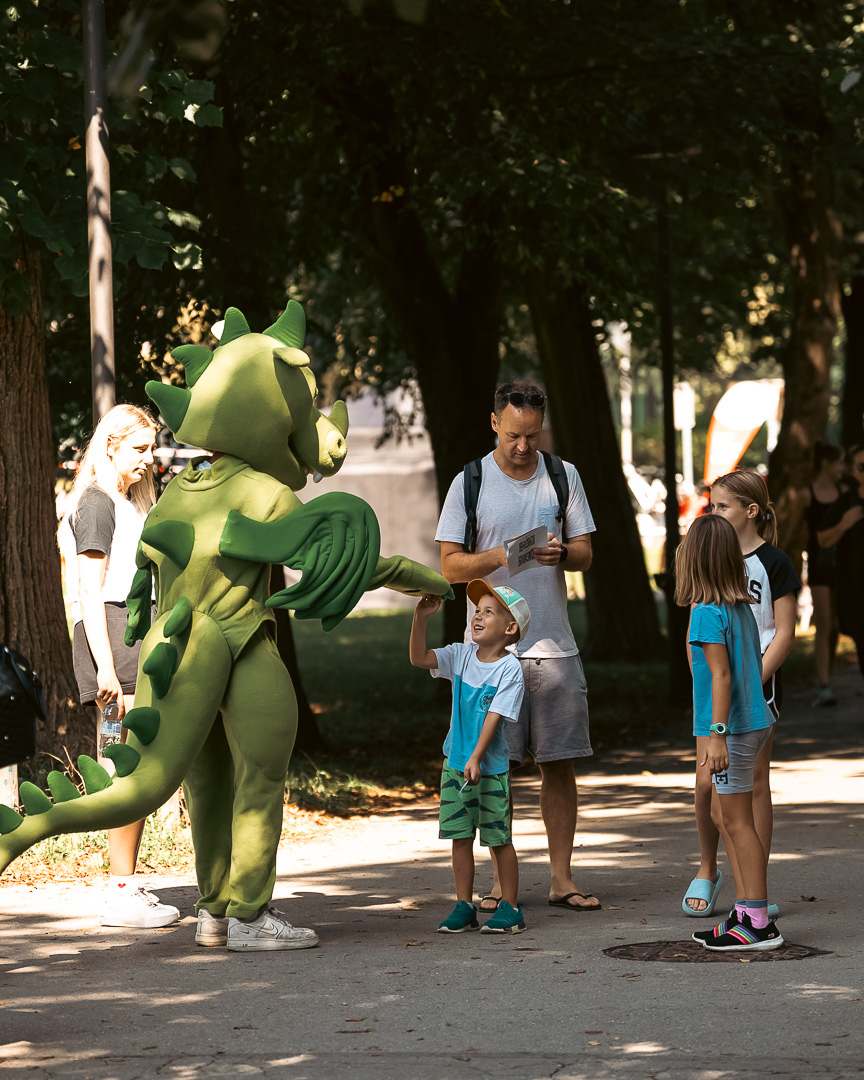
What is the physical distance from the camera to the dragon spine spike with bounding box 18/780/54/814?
4.83 metres

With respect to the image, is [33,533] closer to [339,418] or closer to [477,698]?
[339,418]

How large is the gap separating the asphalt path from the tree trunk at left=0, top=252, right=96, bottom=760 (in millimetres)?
1431

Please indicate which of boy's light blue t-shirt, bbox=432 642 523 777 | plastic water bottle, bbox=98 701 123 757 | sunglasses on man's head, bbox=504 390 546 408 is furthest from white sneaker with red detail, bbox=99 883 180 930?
sunglasses on man's head, bbox=504 390 546 408

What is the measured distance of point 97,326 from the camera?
24.5 ft

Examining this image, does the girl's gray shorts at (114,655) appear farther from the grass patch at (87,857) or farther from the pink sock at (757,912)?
the pink sock at (757,912)

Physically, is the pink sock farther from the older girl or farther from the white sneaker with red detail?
the white sneaker with red detail

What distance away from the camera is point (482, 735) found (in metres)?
5.62

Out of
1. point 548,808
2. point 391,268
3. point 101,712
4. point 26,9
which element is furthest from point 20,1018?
point 391,268

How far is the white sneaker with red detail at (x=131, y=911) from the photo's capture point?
596 centimetres

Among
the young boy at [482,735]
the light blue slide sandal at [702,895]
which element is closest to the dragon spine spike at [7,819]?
the young boy at [482,735]

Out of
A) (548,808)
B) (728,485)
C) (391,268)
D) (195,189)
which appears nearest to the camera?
(728,485)

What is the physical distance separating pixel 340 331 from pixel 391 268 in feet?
17.6

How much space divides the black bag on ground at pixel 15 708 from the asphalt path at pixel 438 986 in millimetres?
821

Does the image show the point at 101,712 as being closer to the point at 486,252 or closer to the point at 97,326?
the point at 97,326
